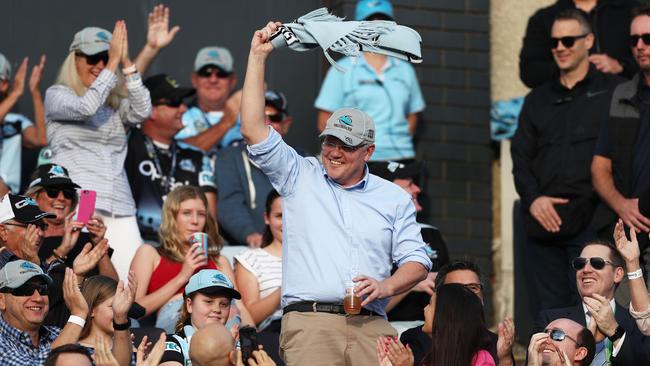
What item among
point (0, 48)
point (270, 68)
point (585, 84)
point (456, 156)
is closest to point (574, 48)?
A: point (585, 84)

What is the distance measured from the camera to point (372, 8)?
1205 cm

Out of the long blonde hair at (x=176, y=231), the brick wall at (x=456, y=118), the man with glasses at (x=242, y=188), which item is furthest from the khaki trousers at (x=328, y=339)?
the brick wall at (x=456, y=118)

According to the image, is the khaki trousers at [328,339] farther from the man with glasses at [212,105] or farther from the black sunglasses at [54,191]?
the man with glasses at [212,105]

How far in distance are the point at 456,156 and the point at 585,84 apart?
2.06 meters

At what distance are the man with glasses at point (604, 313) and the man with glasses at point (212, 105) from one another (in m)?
3.48

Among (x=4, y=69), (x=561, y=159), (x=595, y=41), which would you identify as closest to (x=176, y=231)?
(x=4, y=69)

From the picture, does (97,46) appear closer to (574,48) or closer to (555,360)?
(574,48)

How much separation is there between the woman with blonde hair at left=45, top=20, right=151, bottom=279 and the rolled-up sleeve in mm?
2870

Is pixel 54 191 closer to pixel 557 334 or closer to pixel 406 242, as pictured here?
pixel 406 242

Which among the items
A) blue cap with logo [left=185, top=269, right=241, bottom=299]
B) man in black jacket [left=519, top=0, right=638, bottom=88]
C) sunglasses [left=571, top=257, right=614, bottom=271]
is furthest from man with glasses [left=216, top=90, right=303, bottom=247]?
sunglasses [left=571, top=257, right=614, bottom=271]

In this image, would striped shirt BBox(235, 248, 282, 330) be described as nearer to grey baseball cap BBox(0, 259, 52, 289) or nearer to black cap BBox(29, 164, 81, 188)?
black cap BBox(29, 164, 81, 188)

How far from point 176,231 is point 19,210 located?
115cm

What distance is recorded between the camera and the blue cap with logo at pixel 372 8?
1202 centimetres

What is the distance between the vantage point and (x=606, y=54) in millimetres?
12086
